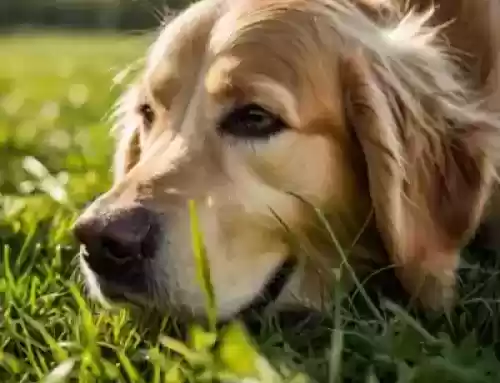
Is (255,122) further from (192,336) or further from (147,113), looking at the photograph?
(192,336)

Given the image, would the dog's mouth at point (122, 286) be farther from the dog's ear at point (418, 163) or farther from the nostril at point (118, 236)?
the dog's ear at point (418, 163)

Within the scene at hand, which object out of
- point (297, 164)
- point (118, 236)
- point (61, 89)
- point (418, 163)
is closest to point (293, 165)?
point (297, 164)

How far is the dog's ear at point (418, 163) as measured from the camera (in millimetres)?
1610

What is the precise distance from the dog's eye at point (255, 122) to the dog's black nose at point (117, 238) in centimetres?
26

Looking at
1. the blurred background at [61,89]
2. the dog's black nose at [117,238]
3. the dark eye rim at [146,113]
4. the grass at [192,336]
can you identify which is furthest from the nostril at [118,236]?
the blurred background at [61,89]

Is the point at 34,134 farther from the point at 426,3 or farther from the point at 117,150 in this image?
the point at 426,3

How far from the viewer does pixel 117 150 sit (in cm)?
205

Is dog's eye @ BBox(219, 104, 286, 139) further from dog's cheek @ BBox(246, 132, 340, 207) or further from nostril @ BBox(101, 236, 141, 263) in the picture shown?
nostril @ BBox(101, 236, 141, 263)

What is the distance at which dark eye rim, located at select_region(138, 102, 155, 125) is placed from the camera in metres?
1.80

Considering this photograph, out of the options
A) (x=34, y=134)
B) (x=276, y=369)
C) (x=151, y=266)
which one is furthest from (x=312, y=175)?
(x=34, y=134)

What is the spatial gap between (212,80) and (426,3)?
64 centimetres

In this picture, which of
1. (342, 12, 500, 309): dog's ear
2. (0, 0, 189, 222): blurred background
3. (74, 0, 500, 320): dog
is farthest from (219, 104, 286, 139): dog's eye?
(0, 0, 189, 222): blurred background

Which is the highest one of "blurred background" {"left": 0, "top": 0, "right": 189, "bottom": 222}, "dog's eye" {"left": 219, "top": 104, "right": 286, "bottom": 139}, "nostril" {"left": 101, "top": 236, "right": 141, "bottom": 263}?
"dog's eye" {"left": 219, "top": 104, "right": 286, "bottom": 139}

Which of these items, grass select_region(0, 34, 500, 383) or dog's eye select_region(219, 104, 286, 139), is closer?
grass select_region(0, 34, 500, 383)
